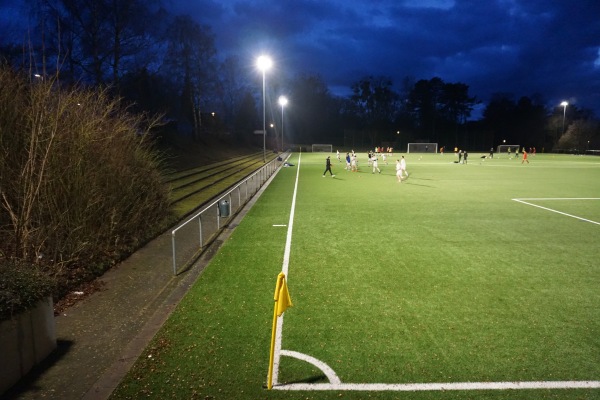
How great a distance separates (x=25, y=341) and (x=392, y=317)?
528 centimetres

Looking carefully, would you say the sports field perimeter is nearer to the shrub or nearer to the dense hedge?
the shrub

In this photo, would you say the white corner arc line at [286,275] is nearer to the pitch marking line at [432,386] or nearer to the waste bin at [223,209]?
the pitch marking line at [432,386]

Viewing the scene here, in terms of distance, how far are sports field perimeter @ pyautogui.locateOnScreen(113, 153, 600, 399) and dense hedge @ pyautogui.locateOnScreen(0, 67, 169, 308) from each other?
9.32 feet

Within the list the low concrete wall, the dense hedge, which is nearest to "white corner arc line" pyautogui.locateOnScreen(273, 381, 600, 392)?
the low concrete wall

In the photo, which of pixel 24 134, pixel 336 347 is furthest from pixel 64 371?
pixel 24 134

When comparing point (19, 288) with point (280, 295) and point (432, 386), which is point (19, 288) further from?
point (432, 386)

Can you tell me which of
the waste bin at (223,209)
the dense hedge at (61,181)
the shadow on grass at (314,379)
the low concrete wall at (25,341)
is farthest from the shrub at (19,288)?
the waste bin at (223,209)

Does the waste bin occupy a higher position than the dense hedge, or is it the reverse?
the dense hedge

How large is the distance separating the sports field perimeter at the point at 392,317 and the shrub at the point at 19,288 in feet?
5.14

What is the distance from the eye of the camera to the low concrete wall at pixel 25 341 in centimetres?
431

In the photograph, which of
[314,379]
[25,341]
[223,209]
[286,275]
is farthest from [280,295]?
[223,209]

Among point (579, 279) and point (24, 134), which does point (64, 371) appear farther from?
point (579, 279)

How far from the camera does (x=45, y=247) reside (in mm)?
7781

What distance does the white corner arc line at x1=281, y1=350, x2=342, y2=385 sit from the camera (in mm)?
4688
